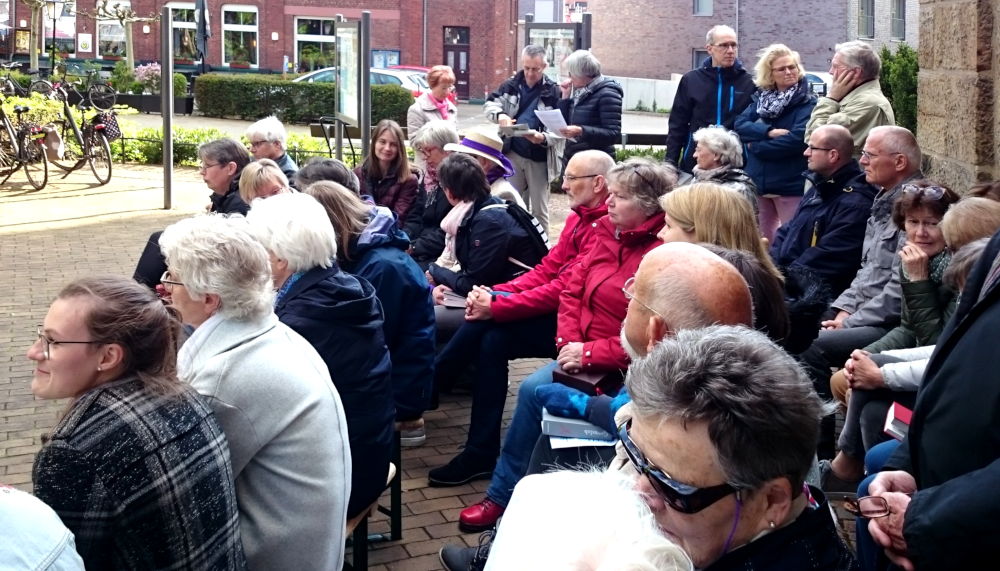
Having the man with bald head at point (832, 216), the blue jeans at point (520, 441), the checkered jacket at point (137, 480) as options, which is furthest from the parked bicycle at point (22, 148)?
the checkered jacket at point (137, 480)

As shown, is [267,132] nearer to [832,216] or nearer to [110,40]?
[832,216]

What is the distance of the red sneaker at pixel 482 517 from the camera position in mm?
4855

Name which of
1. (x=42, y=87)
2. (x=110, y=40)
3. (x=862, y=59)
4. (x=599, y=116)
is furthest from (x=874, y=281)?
(x=110, y=40)

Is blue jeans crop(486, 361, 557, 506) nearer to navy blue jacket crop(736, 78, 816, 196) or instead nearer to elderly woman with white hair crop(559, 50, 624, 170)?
navy blue jacket crop(736, 78, 816, 196)

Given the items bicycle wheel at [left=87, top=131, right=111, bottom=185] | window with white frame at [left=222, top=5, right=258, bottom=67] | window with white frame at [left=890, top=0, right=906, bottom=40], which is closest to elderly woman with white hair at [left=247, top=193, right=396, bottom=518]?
bicycle wheel at [left=87, top=131, right=111, bottom=185]

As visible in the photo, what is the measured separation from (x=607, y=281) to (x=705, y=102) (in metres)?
4.41

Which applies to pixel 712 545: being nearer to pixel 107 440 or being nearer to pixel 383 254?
pixel 107 440

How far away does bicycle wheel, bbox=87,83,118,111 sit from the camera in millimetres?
24531

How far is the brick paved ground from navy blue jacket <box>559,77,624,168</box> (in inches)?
99.1

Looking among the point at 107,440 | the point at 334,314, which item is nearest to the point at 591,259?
the point at 334,314

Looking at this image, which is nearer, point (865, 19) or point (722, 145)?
point (722, 145)

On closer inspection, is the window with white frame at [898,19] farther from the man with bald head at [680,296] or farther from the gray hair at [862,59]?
the man with bald head at [680,296]

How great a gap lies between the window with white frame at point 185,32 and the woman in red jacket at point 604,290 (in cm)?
4176

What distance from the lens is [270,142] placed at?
8031 millimetres
